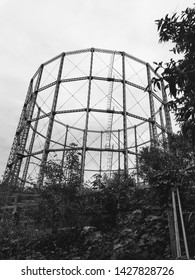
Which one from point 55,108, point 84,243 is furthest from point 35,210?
point 55,108

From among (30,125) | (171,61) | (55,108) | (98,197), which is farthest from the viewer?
(30,125)

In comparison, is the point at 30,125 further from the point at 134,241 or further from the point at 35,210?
the point at 134,241

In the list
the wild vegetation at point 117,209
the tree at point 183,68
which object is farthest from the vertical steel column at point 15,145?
the tree at point 183,68

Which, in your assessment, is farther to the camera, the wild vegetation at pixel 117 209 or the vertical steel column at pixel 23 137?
the vertical steel column at pixel 23 137

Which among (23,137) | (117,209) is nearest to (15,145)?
(23,137)

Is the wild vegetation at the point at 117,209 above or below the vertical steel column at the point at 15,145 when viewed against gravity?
below

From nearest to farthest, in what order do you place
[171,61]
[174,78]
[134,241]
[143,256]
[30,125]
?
1. [174,78]
2. [171,61]
3. [143,256]
4. [134,241]
5. [30,125]

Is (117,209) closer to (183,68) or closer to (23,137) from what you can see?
(183,68)

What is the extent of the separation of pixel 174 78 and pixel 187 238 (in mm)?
3006

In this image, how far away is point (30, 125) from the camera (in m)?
→ 19.4

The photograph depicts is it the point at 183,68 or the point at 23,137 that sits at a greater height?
the point at 23,137

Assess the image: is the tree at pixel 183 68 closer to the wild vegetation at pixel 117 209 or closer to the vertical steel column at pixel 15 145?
the wild vegetation at pixel 117 209

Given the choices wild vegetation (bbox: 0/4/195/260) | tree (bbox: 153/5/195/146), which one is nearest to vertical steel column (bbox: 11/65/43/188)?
wild vegetation (bbox: 0/4/195/260)

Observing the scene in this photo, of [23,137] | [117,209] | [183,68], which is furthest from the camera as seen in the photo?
[23,137]
